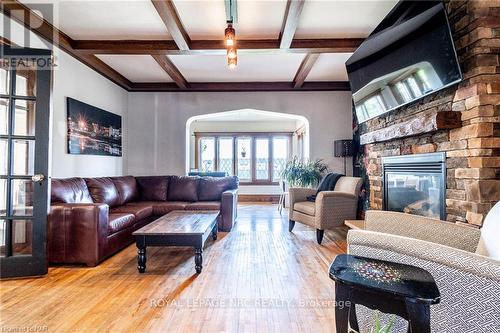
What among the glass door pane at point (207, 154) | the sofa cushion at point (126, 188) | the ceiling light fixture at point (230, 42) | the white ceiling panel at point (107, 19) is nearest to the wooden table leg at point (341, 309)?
the ceiling light fixture at point (230, 42)

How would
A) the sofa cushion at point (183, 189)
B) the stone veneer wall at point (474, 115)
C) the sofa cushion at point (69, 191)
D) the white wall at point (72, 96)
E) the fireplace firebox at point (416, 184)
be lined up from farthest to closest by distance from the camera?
the sofa cushion at point (183, 189), the white wall at point (72, 96), the sofa cushion at point (69, 191), the fireplace firebox at point (416, 184), the stone veneer wall at point (474, 115)

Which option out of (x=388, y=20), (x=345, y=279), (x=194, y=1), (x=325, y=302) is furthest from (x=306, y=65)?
(x=345, y=279)

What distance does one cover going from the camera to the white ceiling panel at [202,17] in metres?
2.65

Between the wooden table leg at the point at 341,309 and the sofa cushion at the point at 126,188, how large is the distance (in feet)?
12.3

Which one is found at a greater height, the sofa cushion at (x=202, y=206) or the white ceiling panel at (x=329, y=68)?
the white ceiling panel at (x=329, y=68)

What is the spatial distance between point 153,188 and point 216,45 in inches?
102

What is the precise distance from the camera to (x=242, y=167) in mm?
8367

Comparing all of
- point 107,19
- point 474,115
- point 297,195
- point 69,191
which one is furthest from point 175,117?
point 474,115

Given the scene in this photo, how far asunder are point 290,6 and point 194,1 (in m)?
0.92

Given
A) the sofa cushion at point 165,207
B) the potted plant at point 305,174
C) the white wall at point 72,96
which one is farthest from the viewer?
the potted plant at point 305,174

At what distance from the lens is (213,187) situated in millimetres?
4652

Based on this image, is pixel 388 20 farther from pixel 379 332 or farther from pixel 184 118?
pixel 184 118

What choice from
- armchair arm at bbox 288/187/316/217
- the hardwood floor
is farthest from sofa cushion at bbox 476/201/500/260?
armchair arm at bbox 288/187/316/217

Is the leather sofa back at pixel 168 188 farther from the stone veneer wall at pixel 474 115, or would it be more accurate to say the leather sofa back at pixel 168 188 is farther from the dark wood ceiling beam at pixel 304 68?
the stone veneer wall at pixel 474 115
